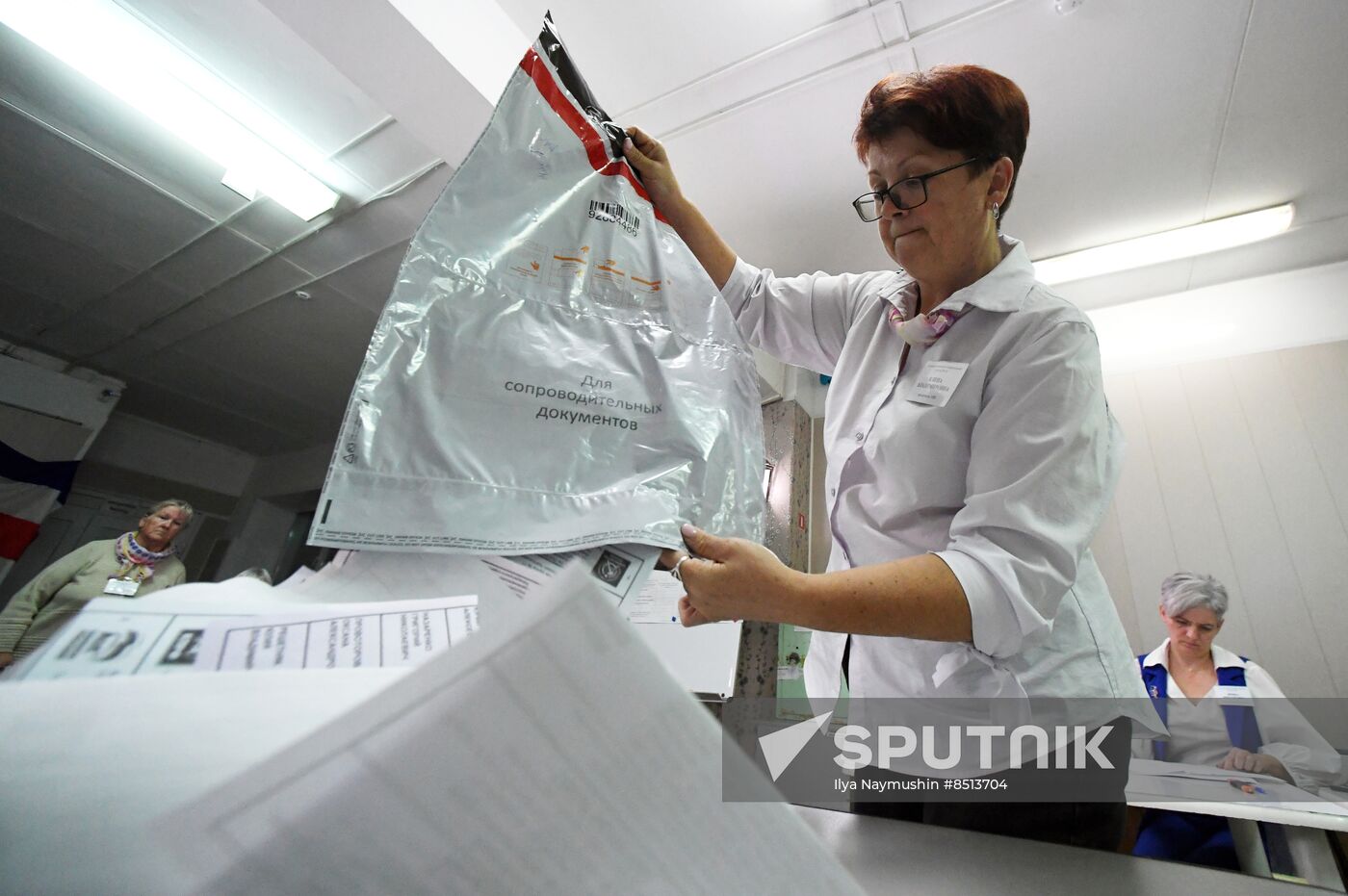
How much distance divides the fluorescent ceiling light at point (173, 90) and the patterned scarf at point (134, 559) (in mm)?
1746

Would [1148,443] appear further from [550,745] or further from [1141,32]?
[550,745]

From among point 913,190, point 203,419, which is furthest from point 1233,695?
point 203,419

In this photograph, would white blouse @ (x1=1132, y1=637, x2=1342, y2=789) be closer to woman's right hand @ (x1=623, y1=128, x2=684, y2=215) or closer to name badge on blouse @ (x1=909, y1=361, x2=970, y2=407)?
name badge on blouse @ (x1=909, y1=361, x2=970, y2=407)

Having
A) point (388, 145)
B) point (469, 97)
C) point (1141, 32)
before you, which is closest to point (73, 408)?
point (388, 145)

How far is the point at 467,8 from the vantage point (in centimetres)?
177

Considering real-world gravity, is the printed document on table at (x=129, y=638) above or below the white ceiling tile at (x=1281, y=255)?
below

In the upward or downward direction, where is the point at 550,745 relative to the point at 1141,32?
downward

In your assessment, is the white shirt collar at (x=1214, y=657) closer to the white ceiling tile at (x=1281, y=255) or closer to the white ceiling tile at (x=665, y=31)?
the white ceiling tile at (x=1281, y=255)

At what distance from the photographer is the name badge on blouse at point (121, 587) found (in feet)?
7.95

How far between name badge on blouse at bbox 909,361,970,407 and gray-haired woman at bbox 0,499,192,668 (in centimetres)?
297

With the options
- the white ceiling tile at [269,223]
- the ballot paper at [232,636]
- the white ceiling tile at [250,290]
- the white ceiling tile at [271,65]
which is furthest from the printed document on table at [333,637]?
the white ceiling tile at [250,290]

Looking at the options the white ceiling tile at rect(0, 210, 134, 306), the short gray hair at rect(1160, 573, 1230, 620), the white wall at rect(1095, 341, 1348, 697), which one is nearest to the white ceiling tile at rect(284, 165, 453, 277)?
the white ceiling tile at rect(0, 210, 134, 306)

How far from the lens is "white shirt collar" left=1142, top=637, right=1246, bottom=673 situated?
80.3 inches

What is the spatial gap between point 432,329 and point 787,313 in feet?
1.95
